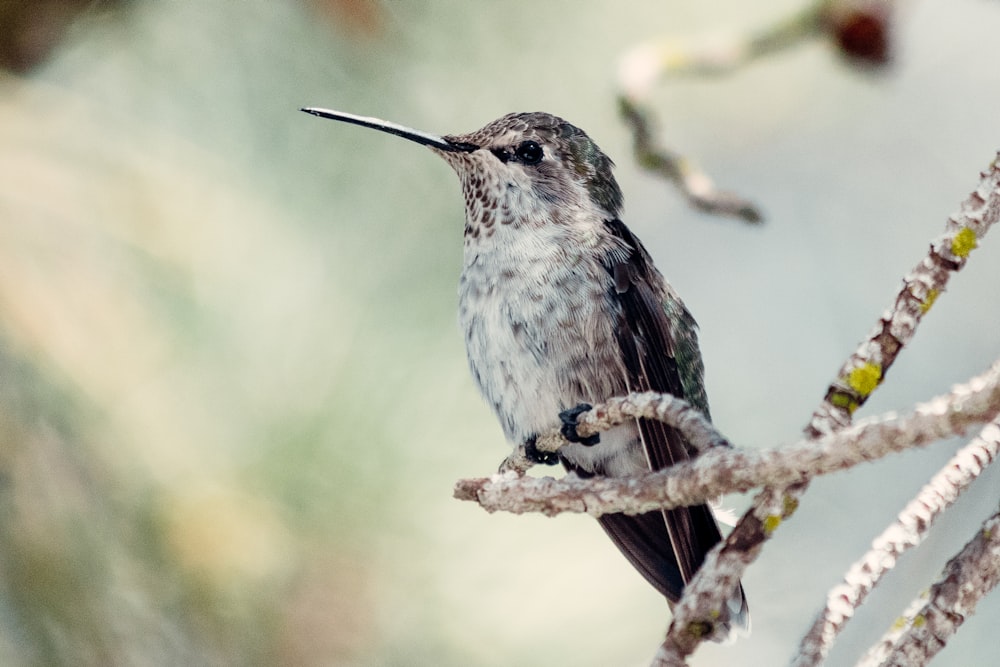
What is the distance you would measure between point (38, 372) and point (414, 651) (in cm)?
64

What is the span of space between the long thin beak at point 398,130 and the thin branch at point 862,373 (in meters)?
0.83

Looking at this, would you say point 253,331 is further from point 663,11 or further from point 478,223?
point 663,11

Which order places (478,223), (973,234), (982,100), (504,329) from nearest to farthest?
(973,234) < (504,329) < (478,223) < (982,100)

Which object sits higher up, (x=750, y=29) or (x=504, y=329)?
(x=750, y=29)

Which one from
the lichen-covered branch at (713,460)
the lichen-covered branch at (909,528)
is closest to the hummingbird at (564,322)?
the lichen-covered branch at (713,460)

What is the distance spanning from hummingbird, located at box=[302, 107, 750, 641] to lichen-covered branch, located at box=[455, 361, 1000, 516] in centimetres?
28

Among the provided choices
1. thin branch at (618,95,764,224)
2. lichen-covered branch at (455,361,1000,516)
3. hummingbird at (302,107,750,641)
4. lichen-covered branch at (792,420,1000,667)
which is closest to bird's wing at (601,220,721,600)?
hummingbird at (302,107,750,641)

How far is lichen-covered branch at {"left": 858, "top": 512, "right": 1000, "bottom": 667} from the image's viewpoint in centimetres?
96

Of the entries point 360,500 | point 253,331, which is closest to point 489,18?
point 253,331

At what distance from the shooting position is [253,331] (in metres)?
1.46

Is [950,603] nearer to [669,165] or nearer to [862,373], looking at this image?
[862,373]

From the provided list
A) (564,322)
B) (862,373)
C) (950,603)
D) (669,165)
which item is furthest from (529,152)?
(950,603)

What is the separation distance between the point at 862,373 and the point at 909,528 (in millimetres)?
190

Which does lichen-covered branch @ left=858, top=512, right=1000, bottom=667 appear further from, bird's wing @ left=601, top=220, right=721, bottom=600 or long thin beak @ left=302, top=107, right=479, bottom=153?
long thin beak @ left=302, top=107, right=479, bottom=153
